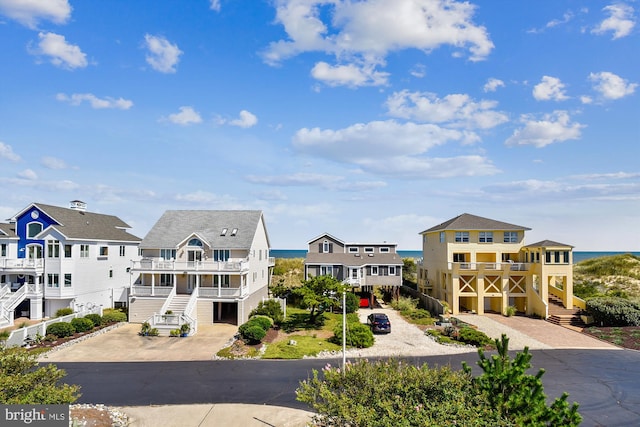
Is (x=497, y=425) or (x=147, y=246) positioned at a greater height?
(x=147, y=246)

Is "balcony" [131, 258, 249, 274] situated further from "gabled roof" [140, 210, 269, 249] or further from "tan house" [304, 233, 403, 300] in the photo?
"tan house" [304, 233, 403, 300]

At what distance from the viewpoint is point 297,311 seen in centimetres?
→ 3759

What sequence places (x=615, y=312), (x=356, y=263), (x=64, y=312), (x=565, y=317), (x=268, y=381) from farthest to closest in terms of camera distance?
(x=356, y=263) → (x=565, y=317) → (x=64, y=312) → (x=615, y=312) → (x=268, y=381)

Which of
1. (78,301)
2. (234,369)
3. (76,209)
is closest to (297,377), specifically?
(234,369)

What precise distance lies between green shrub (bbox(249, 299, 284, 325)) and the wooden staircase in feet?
76.2

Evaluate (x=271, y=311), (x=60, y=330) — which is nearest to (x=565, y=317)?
(x=271, y=311)

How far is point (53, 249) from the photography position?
111 feet

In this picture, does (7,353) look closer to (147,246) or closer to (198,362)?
(198,362)

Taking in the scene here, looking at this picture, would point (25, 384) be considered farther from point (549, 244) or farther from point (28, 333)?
point (549, 244)

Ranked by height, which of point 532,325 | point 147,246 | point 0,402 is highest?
point 147,246

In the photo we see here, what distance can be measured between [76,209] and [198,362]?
26879 millimetres

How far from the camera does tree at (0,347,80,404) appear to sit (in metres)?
11.2

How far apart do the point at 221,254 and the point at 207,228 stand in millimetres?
3735

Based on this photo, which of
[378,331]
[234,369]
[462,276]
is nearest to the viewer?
Result: [234,369]
